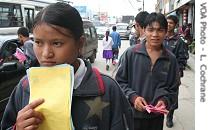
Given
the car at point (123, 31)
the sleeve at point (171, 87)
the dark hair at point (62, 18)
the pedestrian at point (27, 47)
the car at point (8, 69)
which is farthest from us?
the car at point (123, 31)

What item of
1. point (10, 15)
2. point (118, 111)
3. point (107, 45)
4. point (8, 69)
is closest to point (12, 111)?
point (118, 111)

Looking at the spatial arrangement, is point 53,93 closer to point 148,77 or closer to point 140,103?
point 140,103

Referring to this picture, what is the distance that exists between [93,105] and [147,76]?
161 centimetres

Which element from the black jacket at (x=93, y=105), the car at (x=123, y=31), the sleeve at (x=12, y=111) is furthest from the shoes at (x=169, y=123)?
the car at (x=123, y=31)

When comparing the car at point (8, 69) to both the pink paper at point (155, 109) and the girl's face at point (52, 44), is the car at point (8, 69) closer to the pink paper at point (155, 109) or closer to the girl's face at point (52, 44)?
the pink paper at point (155, 109)

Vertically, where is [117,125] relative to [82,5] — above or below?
below

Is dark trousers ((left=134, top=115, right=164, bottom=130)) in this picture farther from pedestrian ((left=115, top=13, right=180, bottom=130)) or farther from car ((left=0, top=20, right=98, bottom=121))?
car ((left=0, top=20, right=98, bottom=121))

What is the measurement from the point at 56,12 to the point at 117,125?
517 mm

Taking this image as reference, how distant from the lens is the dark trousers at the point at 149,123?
308 cm

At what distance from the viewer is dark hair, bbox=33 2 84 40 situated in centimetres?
142

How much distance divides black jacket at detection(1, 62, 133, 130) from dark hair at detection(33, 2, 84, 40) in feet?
0.63
